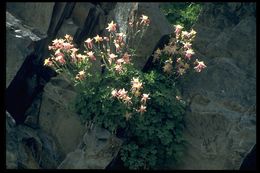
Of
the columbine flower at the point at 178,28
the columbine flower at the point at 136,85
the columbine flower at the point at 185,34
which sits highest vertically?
the columbine flower at the point at 178,28

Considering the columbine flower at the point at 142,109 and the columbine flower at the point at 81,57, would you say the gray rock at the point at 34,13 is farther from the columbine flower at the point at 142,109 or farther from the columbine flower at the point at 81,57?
the columbine flower at the point at 142,109

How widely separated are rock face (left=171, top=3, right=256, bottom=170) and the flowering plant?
1.57 feet

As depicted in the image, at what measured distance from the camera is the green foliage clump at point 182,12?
13.7 meters

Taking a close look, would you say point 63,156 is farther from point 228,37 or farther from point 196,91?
point 228,37

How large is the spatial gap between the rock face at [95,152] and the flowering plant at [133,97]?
195 millimetres

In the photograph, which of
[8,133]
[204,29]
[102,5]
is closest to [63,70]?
[8,133]

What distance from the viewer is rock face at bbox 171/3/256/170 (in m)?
11.5

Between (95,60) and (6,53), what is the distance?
2099mm

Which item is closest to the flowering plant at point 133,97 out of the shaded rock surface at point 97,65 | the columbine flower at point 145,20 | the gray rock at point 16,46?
the columbine flower at point 145,20

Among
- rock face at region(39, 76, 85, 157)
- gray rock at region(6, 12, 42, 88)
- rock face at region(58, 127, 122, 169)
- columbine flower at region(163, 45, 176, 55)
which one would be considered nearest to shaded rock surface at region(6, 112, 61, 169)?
rock face at region(39, 76, 85, 157)

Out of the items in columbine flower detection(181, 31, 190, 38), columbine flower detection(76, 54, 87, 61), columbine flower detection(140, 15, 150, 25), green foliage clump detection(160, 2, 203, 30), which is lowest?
columbine flower detection(76, 54, 87, 61)

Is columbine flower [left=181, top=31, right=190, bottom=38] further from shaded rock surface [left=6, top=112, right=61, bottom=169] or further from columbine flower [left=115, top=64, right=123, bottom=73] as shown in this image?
shaded rock surface [left=6, top=112, right=61, bottom=169]

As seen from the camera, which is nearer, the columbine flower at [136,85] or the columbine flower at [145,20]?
the columbine flower at [136,85]

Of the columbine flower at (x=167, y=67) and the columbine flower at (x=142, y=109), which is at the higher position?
the columbine flower at (x=167, y=67)
